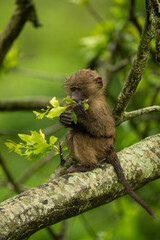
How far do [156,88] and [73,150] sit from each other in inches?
91.2

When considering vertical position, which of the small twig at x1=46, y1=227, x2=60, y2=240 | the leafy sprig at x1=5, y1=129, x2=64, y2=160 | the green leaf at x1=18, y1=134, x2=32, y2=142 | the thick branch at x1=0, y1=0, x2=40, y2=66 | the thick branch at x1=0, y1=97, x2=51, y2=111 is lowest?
Answer: the small twig at x1=46, y1=227, x2=60, y2=240

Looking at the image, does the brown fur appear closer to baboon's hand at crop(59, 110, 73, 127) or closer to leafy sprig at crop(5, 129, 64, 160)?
baboon's hand at crop(59, 110, 73, 127)

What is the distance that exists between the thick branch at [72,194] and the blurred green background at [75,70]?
143 cm

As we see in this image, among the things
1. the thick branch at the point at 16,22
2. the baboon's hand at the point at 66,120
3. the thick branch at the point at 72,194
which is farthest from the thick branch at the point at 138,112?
the thick branch at the point at 16,22

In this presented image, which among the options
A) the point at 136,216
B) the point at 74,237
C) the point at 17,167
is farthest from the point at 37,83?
the point at 136,216

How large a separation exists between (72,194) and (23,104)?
3.15 meters

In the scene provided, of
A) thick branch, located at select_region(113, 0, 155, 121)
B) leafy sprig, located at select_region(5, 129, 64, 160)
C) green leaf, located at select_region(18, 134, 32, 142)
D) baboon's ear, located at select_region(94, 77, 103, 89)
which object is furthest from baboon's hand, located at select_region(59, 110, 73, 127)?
green leaf, located at select_region(18, 134, 32, 142)

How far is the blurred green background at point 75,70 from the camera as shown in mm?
5773

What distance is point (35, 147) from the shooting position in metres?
3.12

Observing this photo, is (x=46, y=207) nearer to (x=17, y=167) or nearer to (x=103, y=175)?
(x=103, y=175)

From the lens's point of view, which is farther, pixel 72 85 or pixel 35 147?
pixel 72 85

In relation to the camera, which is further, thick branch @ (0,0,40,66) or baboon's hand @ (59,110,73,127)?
thick branch @ (0,0,40,66)

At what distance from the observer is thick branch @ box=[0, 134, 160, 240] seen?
2649mm

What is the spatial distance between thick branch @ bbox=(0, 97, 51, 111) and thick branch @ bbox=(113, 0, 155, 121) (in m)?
2.13
